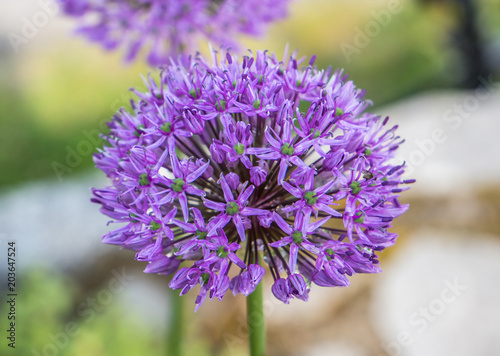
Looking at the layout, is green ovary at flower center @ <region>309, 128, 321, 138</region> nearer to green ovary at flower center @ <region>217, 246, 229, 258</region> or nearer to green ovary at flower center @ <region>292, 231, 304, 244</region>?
green ovary at flower center @ <region>292, 231, 304, 244</region>

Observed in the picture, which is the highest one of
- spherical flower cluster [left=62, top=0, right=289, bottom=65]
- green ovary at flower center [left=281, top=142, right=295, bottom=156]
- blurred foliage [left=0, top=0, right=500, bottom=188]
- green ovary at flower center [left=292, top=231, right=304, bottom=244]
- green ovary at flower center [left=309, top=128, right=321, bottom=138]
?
blurred foliage [left=0, top=0, right=500, bottom=188]

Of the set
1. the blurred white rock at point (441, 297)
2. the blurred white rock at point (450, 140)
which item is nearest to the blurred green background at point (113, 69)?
the blurred white rock at point (450, 140)

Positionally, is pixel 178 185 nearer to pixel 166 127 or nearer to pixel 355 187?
pixel 166 127

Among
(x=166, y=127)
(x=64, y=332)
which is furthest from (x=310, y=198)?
(x=64, y=332)

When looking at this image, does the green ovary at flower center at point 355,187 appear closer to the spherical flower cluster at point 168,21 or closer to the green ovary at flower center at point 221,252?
the green ovary at flower center at point 221,252

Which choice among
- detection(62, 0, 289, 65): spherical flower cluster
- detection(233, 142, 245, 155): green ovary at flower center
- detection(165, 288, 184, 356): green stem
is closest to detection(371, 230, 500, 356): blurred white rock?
detection(165, 288, 184, 356): green stem
